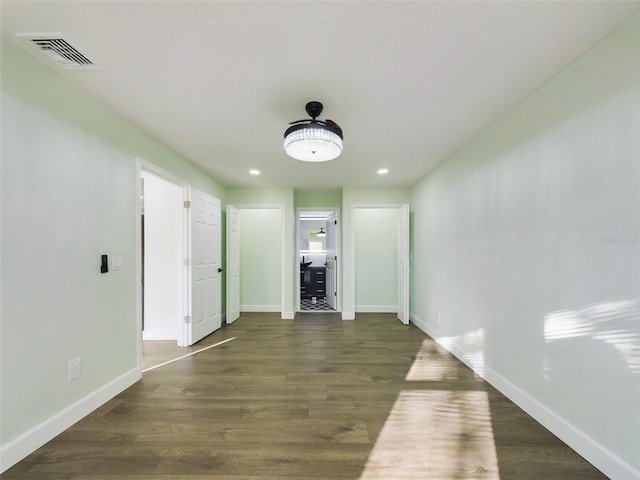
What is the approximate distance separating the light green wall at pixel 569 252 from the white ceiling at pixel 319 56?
9.8 inches

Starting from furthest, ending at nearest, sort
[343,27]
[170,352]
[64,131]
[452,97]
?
[170,352], [452,97], [64,131], [343,27]

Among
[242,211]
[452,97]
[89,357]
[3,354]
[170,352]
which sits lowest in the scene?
[170,352]

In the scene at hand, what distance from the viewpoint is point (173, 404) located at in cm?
228

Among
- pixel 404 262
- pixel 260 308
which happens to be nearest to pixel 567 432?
pixel 404 262

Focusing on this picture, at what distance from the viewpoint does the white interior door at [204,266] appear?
3.76m

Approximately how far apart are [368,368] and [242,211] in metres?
4.26

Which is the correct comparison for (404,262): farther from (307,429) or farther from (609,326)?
(307,429)

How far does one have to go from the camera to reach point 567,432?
5.82 feet

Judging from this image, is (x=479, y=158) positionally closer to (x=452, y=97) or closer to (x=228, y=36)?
(x=452, y=97)

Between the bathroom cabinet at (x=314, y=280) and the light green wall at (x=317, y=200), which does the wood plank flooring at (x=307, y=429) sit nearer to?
the light green wall at (x=317, y=200)

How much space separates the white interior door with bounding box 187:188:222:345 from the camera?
148 inches

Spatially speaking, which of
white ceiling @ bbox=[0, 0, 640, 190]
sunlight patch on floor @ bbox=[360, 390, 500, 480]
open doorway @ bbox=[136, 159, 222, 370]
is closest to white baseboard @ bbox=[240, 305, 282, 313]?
open doorway @ bbox=[136, 159, 222, 370]

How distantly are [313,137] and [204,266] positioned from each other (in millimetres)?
2847

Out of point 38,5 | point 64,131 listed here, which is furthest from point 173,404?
point 38,5
